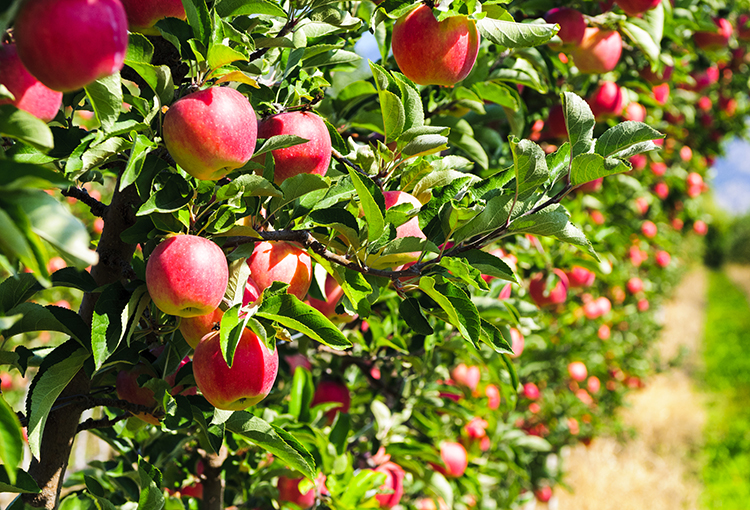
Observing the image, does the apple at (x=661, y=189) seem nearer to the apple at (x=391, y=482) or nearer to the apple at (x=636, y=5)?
the apple at (x=636, y=5)

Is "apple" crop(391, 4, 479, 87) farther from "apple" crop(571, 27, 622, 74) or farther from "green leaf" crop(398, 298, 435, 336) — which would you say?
"apple" crop(571, 27, 622, 74)

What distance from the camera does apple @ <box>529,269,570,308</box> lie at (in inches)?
77.1

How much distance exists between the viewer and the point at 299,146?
31.8 inches

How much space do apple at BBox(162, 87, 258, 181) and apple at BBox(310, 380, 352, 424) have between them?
3.17ft

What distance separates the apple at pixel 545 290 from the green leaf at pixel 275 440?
4.22 ft

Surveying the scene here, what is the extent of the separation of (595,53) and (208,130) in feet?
3.70

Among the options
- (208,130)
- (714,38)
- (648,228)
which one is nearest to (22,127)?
(208,130)

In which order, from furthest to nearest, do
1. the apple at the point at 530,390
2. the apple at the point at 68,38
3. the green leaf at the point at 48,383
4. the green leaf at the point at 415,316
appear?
1. the apple at the point at 530,390
2. the green leaf at the point at 415,316
3. the green leaf at the point at 48,383
4. the apple at the point at 68,38

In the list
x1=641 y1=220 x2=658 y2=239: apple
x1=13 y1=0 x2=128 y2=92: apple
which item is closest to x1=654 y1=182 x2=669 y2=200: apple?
x1=641 y1=220 x2=658 y2=239: apple

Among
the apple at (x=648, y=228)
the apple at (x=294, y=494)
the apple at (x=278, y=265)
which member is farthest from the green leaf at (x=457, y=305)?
the apple at (x=648, y=228)

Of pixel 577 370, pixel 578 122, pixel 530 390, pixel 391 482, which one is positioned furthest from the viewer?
pixel 577 370

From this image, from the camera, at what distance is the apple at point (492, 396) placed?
2438mm

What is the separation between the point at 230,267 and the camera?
804 mm

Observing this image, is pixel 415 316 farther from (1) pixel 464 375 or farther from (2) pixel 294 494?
(1) pixel 464 375
